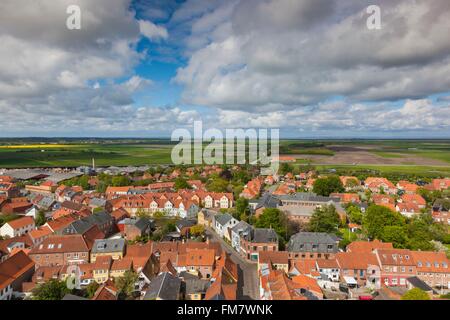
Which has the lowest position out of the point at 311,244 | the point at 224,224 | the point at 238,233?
the point at 224,224

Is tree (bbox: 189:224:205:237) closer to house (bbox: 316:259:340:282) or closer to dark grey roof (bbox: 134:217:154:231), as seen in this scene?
dark grey roof (bbox: 134:217:154:231)

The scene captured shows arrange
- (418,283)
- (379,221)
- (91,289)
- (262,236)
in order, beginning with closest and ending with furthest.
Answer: (91,289)
(418,283)
(262,236)
(379,221)

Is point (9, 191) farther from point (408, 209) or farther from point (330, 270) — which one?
point (408, 209)

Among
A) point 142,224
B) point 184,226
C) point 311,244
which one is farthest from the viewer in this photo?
point 184,226

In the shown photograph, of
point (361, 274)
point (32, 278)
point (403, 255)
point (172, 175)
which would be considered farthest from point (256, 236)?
point (172, 175)

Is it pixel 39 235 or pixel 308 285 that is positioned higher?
pixel 39 235

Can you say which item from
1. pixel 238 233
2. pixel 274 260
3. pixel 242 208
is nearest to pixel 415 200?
pixel 242 208

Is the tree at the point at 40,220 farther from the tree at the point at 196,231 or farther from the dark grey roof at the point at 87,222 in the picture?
the tree at the point at 196,231
